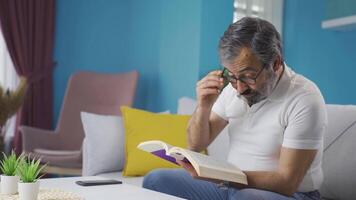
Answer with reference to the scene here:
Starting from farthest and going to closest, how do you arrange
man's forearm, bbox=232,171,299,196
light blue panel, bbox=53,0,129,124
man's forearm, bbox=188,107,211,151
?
light blue panel, bbox=53,0,129,124 → man's forearm, bbox=188,107,211,151 → man's forearm, bbox=232,171,299,196

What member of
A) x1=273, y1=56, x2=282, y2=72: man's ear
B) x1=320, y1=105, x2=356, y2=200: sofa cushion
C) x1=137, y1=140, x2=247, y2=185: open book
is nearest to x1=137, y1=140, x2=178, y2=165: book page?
x1=137, y1=140, x2=247, y2=185: open book

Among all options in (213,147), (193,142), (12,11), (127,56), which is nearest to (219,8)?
(127,56)

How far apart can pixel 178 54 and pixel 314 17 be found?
1357mm

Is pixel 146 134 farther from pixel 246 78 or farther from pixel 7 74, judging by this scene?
pixel 7 74

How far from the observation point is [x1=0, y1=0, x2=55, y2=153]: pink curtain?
3.85 m

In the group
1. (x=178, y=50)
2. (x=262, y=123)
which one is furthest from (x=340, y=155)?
(x=178, y=50)

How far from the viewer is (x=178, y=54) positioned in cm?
368

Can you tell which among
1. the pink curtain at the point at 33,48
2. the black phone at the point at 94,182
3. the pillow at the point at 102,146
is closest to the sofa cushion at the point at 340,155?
the black phone at the point at 94,182

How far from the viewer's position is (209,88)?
168 cm

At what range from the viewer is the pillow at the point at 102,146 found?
256 centimetres

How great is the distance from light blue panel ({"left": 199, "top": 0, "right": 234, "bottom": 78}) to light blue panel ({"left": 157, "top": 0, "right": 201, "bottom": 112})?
0.13 feet

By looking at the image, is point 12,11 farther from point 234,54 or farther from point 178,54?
point 234,54

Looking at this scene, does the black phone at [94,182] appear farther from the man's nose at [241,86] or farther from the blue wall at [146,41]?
the blue wall at [146,41]

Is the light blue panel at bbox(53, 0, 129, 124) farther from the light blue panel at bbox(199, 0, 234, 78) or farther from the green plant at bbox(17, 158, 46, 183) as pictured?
the green plant at bbox(17, 158, 46, 183)
